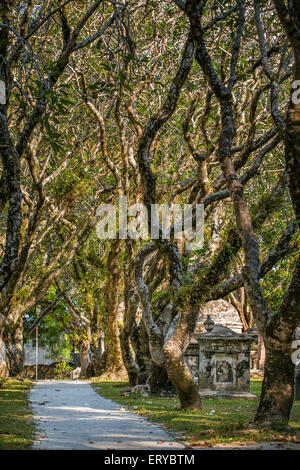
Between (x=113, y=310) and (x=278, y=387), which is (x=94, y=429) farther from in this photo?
(x=113, y=310)

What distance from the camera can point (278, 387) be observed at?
7539 millimetres

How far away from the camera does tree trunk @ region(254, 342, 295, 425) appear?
297 inches

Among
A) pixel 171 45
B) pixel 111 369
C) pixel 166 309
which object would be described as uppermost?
pixel 171 45

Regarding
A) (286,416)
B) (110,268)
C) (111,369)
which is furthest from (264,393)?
(111,369)

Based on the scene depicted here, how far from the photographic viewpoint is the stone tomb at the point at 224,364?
14328 millimetres

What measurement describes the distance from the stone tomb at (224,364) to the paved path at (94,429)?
2775mm

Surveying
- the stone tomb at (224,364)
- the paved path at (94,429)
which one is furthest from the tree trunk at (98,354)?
the paved path at (94,429)

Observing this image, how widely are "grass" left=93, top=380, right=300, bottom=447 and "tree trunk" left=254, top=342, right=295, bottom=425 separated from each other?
225 mm

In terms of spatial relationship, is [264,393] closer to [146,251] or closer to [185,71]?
[146,251]

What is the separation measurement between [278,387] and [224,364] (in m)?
7.04

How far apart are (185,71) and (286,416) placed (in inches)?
239

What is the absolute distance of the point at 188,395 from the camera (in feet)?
34.2

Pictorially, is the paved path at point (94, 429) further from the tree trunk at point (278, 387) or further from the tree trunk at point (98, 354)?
the tree trunk at point (98, 354)

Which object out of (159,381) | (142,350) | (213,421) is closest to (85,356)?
(142,350)
